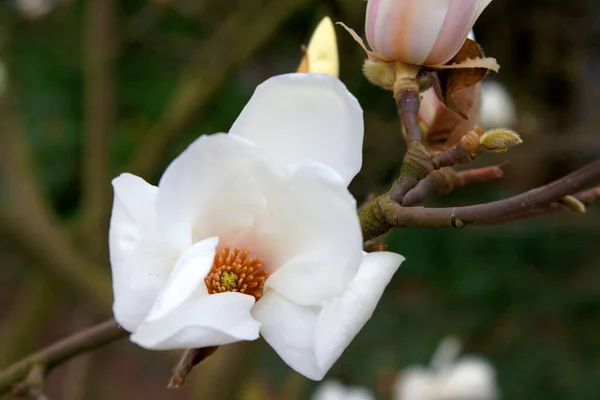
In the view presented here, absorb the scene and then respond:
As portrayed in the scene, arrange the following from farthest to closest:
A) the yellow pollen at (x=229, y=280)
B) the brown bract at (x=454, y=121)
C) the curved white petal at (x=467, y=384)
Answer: the curved white petal at (x=467, y=384) < the brown bract at (x=454, y=121) < the yellow pollen at (x=229, y=280)

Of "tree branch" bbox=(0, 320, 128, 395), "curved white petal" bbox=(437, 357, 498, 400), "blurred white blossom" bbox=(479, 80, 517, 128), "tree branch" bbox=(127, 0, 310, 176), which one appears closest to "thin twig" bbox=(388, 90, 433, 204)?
"tree branch" bbox=(0, 320, 128, 395)

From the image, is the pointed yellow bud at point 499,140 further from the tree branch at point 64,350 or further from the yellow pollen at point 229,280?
the tree branch at point 64,350

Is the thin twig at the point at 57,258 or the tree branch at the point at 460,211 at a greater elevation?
the tree branch at the point at 460,211

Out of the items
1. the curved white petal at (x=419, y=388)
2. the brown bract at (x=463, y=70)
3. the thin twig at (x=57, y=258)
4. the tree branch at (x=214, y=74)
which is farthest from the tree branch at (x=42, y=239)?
the brown bract at (x=463, y=70)

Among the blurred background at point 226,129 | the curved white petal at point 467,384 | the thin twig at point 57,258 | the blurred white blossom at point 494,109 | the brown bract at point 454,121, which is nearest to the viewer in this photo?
the brown bract at point 454,121

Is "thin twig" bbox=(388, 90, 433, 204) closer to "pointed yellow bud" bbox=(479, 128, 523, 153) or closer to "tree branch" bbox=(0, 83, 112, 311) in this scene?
"pointed yellow bud" bbox=(479, 128, 523, 153)

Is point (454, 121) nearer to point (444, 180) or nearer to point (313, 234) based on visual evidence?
point (444, 180)

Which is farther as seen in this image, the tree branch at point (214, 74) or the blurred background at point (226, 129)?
the blurred background at point (226, 129)
